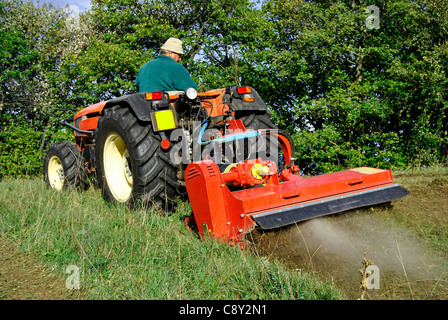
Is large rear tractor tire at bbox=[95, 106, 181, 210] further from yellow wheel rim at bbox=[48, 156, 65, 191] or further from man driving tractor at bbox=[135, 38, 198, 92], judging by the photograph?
yellow wheel rim at bbox=[48, 156, 65, 191]

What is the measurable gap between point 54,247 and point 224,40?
13893 mm

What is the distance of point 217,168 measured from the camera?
3.05m

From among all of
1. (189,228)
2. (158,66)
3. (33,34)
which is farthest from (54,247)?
(33,34)

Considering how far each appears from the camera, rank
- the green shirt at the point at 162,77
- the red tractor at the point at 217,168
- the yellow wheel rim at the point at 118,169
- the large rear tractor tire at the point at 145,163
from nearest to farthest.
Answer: the red tractor at the point at 217,168 < the large rear tractor tire at the point at 145,163 < the green shirt at the point at 162,77 < the yellow wheel rim at the point at 118,169

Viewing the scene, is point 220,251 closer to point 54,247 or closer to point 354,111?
point 54,247

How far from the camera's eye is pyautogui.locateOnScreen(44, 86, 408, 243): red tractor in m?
2.95

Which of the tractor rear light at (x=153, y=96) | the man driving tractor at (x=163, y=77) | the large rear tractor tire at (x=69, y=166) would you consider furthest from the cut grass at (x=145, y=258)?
the large rear tractor tire at (x=69, y=166)

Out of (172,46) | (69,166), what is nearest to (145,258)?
(172,46)

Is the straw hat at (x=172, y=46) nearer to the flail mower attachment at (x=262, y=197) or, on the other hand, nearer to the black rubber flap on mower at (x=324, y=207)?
the flail mower attachment at (x=262, y=197)

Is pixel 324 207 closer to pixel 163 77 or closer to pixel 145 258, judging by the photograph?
pixel 145 258

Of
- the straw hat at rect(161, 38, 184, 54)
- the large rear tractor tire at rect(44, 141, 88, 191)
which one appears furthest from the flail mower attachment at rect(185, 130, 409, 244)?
the large rear tractor tire at rect(44, 141, 88, 191)

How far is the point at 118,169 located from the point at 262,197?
2.26m

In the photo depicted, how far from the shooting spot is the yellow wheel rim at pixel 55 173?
6078 mm

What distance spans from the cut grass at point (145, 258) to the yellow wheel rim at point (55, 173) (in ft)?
6.47
